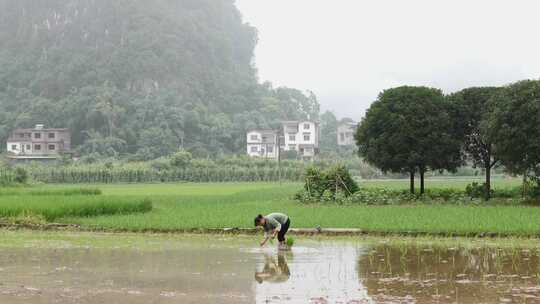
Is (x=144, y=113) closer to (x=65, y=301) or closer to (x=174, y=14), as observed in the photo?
(x=174, y=14)

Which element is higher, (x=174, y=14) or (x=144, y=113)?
(x=174, y=14)

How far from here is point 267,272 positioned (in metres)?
13.7

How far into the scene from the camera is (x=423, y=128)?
32688 mm

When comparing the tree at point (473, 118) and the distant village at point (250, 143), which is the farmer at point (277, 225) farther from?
the distant village at point (250, 143)

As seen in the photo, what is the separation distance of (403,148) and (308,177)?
457 cm

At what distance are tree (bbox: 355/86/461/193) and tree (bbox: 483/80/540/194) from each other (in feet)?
8.47

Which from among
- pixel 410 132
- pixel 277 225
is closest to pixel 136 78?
pixel 410 132

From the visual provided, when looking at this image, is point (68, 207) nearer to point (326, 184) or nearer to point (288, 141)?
point (326, 184)

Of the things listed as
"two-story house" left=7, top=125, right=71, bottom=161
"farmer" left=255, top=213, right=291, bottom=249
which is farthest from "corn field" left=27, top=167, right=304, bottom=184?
"farmer" left=255, top=213, right=291, bottom=249

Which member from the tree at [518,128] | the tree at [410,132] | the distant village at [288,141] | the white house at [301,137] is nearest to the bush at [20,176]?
the tree at [410,132]

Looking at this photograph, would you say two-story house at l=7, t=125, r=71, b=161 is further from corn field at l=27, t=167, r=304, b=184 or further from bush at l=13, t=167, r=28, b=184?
bush at l=13, t=167, r=28, b=184

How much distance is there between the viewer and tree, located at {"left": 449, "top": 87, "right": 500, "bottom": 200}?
109ft

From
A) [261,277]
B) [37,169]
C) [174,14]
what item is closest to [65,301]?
[261,277]

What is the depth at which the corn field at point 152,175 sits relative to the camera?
67125 millimetres
